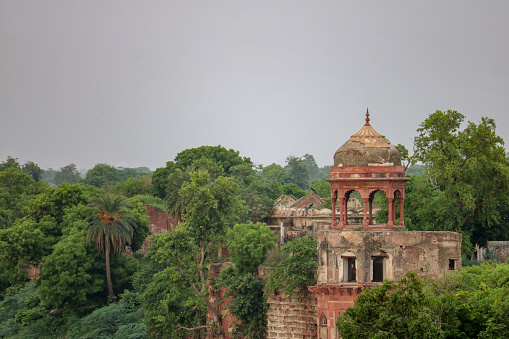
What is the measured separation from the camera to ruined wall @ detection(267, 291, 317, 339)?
23750mm

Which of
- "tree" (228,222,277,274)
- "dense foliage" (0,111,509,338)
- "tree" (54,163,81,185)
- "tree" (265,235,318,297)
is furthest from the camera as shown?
"tree" (54,163,81,185)

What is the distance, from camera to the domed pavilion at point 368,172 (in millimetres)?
20969

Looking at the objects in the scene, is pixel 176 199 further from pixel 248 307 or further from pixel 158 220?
pixel 248 307

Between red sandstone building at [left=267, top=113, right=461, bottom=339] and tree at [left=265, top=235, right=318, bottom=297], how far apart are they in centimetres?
236

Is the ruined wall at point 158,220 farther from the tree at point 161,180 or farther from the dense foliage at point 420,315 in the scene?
the dense foliage at point 420,315

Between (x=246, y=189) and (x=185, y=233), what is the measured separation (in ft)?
35.2

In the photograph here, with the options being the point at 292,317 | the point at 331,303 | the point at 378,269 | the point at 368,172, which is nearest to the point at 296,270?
the point at 292,317

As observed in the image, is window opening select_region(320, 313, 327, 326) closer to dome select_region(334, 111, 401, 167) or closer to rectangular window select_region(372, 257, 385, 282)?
rectangular window select_region(372, 257, 385, 282)

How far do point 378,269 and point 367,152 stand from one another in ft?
12.2

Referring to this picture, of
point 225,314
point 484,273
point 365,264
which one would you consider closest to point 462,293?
point 484,273

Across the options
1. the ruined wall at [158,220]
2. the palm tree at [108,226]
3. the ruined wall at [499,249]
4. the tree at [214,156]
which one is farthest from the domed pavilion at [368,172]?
the tree at [214,156]

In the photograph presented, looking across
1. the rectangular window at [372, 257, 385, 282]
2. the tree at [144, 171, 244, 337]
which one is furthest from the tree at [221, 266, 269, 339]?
the rectangular window at [372, 257, 385, 282]

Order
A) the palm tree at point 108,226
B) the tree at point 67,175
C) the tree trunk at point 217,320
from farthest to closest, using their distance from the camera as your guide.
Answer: the tree at point 67,175, the palm tree at point 108,226, the tree trunk at point 217,320

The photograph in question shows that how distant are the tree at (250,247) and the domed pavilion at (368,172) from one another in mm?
5948
